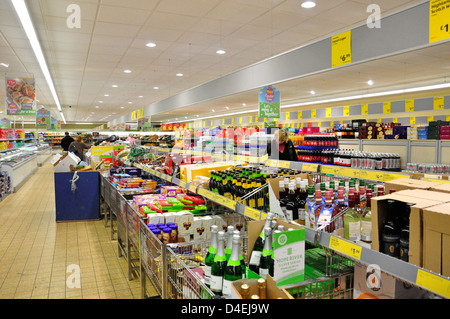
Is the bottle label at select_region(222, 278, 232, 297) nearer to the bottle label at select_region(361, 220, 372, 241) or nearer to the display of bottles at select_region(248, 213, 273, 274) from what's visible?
the display of bottles at select_region(248, 213, 273, 274)

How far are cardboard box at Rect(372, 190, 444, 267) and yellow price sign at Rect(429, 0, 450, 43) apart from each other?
10.2 ft

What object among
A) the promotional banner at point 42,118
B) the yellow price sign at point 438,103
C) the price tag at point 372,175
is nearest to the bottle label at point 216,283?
the price tag at point 372,175

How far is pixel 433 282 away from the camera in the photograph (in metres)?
1.10

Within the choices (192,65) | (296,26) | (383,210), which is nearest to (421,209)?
(383,210)

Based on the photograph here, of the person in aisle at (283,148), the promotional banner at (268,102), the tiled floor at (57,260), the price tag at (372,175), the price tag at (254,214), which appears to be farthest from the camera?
the promotional banner at (268,102)

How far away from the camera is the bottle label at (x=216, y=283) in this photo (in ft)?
5.55

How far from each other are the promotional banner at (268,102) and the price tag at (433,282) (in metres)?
6.24

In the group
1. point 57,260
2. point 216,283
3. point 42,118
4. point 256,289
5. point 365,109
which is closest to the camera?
point 256,289

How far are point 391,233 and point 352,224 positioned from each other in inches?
10.4

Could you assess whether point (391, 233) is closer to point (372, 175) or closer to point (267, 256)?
point (267, 256)

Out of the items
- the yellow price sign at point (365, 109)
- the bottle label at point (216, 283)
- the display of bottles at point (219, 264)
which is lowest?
the bottle label at point (216, 283)

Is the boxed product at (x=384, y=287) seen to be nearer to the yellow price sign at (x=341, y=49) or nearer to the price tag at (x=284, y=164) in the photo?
the price tag at (x=284, y=164)

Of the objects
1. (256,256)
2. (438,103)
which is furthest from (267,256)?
(438,103)
